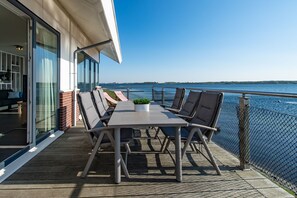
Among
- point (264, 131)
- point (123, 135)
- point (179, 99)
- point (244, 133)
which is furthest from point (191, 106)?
point (123, 135)

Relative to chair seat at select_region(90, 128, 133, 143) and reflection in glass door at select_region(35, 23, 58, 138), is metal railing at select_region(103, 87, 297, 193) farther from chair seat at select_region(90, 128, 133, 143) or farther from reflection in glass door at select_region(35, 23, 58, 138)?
reflection in glass door at select_region(35, 23, 58, 138)

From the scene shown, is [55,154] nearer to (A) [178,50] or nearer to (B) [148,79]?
(A) [178,50]

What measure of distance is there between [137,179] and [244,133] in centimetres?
146

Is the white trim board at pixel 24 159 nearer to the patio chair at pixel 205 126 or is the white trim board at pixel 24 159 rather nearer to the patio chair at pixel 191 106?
the patio chair at pixel 205 126

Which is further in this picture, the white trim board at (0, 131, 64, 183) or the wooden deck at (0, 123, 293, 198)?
the white trim board at (0, 131, 64, 183)

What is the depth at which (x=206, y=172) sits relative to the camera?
8.98ft

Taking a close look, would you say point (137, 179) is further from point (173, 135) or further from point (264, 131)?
point (264, 131)

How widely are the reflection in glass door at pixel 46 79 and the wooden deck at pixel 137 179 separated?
35.0 inches

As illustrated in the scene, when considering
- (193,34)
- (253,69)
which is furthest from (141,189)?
(253,69)

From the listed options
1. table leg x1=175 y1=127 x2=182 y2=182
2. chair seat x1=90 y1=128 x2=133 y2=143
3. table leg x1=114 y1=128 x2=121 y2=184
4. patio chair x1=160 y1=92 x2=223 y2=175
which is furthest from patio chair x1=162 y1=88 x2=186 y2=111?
table leg x1=114 y1=128 x2=121 y2=184

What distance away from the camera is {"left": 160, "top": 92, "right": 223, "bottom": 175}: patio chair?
267cm

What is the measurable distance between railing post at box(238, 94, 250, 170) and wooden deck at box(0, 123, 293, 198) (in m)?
0.14

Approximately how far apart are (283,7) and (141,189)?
34.8 ft

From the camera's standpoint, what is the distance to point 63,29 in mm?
5000
